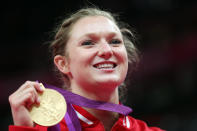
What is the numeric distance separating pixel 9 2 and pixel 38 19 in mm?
820

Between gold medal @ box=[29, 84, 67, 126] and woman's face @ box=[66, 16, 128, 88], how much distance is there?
12.3 inches

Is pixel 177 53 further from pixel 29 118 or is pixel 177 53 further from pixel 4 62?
pixel 29 118

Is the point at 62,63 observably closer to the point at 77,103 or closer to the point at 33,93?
the point at 77,103

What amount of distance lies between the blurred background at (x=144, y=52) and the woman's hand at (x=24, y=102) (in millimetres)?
3749

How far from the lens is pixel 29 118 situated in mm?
1538

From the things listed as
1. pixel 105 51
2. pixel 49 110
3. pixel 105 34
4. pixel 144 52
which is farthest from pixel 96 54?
pixel 144 52

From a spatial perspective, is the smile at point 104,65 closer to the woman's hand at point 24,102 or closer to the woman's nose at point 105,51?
the woman's nose at point 105,51

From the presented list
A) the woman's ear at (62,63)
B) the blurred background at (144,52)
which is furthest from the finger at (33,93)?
the blurred background at (144,52)

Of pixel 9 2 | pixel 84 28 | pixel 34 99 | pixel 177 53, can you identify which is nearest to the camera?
pixel 34 99

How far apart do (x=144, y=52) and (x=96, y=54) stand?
13.6 ft

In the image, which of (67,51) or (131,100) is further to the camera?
(131,100)

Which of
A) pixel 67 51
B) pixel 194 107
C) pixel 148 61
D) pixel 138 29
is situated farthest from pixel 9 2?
pixel 67 51

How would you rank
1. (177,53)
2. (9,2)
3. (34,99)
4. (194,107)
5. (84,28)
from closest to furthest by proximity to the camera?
(34,99), (84,28), (194,107), (177,53), (9,2)

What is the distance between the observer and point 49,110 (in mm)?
1551
